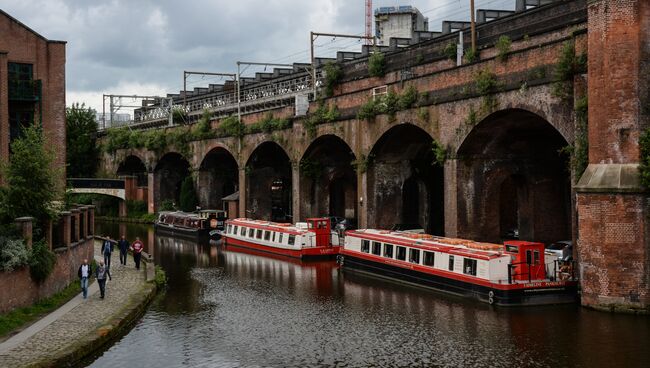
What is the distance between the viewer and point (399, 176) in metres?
33.2

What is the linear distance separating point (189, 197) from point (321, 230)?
22.4 meters

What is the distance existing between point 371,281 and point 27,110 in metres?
17.2

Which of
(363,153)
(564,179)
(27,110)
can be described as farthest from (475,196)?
(27,110)

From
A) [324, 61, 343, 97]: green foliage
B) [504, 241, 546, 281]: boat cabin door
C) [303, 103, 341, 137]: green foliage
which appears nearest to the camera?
[504, 241, 546, 281]: boat cabin door

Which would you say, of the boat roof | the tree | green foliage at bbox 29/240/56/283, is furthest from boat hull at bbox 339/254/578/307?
the tree

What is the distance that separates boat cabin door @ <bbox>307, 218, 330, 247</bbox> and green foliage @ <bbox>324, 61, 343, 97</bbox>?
1102cm

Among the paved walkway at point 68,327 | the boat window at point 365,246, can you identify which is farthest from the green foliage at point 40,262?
the boat window at point 365,246

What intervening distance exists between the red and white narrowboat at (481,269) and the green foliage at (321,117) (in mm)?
10119

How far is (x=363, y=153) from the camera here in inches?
1283

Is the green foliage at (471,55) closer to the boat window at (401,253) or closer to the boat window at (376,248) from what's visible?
the boat window at (376,248)

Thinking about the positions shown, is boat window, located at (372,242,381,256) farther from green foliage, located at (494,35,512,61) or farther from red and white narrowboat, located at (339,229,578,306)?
green foliage, located at (494,35,512,61)

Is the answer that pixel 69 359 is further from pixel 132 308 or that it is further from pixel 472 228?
pixel 472 228

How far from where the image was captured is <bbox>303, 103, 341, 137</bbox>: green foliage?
34625 millimetres

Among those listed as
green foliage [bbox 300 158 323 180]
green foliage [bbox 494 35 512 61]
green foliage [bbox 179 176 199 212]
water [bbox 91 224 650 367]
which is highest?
green foliage [bbox 494 35 512 61]
